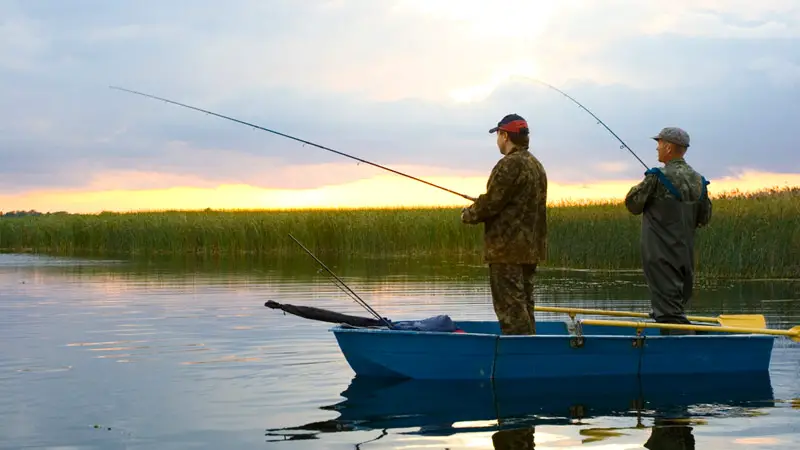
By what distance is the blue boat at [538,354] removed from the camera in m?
8.76

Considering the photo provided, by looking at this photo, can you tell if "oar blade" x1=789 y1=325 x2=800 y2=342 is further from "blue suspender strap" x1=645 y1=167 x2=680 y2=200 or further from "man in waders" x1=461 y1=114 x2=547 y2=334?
"man in waders" x1=461 y1=114 x2=547 y2=334

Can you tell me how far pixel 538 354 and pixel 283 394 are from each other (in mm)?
1992

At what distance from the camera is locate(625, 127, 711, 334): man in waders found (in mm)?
9141

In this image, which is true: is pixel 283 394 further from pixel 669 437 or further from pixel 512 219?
pixel 669 437

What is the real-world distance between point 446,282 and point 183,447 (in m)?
13.1

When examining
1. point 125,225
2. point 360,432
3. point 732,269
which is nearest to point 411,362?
point 360,432

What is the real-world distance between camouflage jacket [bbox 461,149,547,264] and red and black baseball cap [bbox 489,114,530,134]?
7.0 inches

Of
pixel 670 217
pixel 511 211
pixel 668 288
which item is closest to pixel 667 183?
pixel 670 217

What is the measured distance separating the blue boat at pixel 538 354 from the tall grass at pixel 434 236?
1061cm

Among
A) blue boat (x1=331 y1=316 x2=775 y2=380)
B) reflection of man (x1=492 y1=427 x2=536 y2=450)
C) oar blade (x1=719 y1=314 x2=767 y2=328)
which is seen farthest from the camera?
oar blade (x1=719 y1=314 x2=767 y2=328)

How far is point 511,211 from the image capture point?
861cm

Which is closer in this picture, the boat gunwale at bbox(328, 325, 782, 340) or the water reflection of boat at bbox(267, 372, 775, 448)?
the water reflection of boat at bbox(267, 372, 775, 448)

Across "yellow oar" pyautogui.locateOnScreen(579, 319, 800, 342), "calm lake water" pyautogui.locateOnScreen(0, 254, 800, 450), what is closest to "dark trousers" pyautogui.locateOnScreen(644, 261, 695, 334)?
"yellow oar" pyautogui.locateOnScreen(579, 319, 800, 342)

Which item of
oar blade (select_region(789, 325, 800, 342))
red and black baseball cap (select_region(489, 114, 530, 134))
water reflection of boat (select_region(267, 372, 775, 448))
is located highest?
red and black baseball cap (select_region(489, 114, 530, 134))
